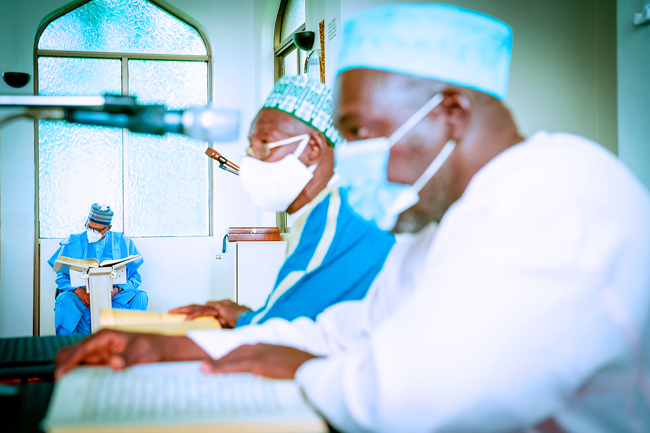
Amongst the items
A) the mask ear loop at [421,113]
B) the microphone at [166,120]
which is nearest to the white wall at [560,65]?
the mask ear loop at [421,113]

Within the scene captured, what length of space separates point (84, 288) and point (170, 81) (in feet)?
8.26

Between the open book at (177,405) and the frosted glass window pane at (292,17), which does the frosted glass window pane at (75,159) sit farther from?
the open book at (177,405)

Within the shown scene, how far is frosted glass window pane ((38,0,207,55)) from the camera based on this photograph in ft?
18.7

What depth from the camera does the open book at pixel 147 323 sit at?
123cm

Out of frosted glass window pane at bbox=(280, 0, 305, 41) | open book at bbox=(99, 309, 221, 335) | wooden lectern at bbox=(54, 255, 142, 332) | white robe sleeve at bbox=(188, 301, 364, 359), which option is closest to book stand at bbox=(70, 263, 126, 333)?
wooden lectern at bbox=(54, 255, 142, 332)

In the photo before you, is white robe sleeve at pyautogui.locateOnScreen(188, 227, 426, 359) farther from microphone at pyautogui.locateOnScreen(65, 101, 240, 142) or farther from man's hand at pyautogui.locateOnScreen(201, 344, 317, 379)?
microphone at pyautogui.locateOnScreen(65, 101, 240, 142)

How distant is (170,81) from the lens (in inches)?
233

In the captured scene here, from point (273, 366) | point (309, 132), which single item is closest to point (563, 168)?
point (273, 366)

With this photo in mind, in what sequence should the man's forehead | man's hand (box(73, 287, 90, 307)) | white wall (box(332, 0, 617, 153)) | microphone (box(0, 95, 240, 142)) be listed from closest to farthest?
microphone (box(0, 95, 240, 142)) < the man's forehead < white wall (box(332, 0, 617, 153)) < man's hand (box(73, 287, 90, 307))

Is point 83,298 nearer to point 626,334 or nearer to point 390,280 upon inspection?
point 390,280

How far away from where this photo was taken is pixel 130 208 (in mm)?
5816

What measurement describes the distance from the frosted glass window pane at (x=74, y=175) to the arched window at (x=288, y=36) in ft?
6.44

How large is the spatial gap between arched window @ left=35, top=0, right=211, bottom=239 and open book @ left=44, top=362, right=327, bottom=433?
5.24 meters

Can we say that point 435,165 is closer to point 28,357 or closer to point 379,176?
point 379,176
